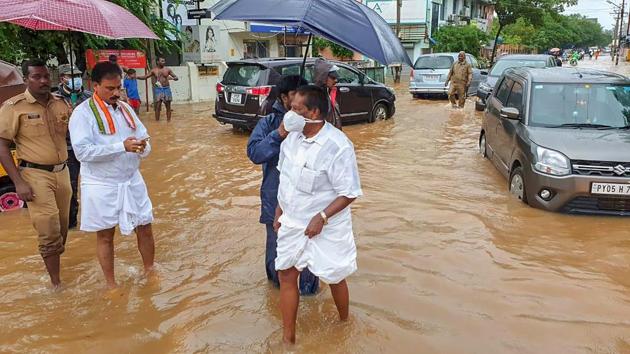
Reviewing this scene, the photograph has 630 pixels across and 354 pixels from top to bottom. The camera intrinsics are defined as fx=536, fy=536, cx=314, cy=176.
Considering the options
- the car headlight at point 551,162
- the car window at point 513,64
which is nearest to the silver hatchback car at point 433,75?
the car window at point 513,64

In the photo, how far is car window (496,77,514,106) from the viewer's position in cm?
772

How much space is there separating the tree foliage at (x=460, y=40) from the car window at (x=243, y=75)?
28.9m

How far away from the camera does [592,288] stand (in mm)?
4293

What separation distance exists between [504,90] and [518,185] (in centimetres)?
213

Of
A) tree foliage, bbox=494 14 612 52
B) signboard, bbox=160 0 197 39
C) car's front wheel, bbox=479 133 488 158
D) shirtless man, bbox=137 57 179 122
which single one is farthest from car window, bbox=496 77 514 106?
tree foliage, bbox=494 14 612 52

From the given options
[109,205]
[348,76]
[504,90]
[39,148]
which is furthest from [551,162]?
[348,76]

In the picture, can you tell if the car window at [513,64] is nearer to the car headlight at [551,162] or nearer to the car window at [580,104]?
the car window at [580,104]

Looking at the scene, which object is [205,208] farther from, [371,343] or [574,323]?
[574,323]

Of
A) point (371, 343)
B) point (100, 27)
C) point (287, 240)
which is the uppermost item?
point (100, 27)

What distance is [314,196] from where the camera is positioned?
3.09 m

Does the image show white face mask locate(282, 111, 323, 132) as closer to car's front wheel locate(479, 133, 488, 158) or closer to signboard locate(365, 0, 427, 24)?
car's front wheel locate(479, 133, 488, 158)

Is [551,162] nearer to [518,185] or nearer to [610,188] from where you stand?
[610,188]

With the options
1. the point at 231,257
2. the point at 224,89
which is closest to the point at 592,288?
the point at 231,257

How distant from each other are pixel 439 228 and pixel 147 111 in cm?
1131
